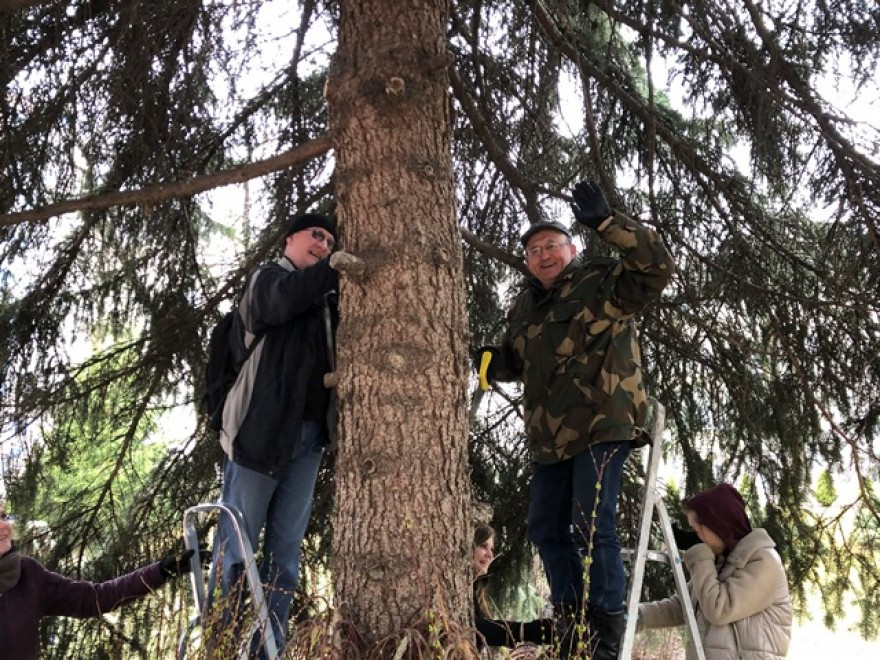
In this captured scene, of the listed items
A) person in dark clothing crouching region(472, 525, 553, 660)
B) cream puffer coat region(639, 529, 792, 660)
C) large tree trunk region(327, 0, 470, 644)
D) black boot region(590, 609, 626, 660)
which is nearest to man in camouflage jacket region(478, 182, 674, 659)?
black boot region(590, 609, 626, 660)

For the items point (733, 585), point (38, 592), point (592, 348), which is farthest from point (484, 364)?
point (38, 592)

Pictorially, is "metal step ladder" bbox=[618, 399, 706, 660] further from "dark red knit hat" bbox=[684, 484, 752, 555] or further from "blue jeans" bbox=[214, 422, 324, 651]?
"blue jeans" bbox=[214, 422, 324, 651]

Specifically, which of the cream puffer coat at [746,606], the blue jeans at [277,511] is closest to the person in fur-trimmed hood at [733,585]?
the cream puffer coat at [746,606]

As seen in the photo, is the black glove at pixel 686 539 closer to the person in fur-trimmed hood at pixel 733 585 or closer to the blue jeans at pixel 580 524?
the person in fur-trimmed hood at pixel 733 585

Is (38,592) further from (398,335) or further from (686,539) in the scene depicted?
(686,539)

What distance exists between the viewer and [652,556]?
3.04m

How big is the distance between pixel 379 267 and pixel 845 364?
2313 millimetres

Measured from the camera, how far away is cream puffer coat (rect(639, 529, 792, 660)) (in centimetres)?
296

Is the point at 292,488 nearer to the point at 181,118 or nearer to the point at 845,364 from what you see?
the point at 181,118

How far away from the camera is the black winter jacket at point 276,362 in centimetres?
282

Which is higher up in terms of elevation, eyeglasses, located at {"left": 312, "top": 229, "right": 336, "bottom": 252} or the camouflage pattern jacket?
eyeglasses, located at {"left": 312, "top": 229, "right": 336, "bottom": 252}

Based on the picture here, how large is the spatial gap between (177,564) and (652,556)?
155cm

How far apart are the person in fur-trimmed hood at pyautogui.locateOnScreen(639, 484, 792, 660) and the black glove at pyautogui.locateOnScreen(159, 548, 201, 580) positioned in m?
1.68

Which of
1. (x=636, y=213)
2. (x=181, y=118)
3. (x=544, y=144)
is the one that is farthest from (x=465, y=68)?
(x=181, y=118)
